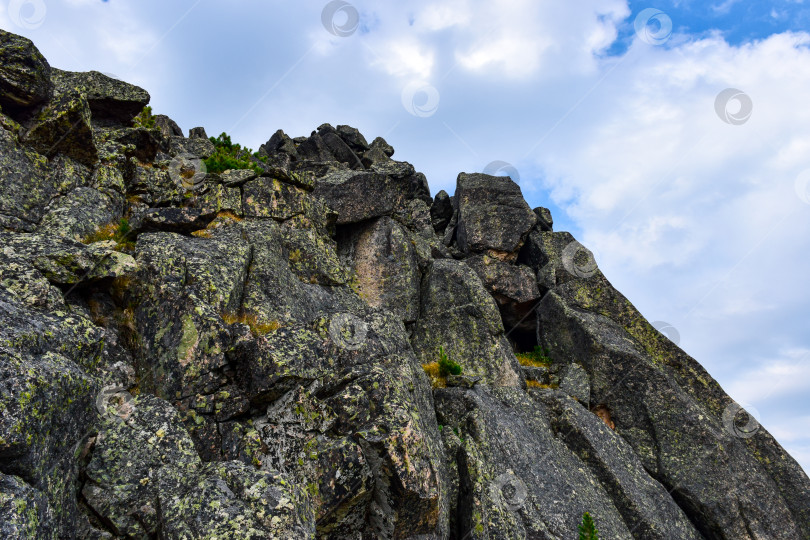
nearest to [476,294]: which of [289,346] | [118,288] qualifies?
[289,346]

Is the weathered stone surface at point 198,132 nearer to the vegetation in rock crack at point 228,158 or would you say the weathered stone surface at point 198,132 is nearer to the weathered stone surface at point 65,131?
the vegetation in rock crack at point 228,158

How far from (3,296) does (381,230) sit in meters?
22.1

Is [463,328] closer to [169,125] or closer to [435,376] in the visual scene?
[435,376]

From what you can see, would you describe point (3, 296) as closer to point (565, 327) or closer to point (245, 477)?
point (245, 477)

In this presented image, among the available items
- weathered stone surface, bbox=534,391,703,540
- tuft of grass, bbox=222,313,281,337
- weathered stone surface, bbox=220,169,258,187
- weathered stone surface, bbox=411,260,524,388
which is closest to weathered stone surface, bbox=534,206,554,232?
weathered stone surface, bbox=411,260,524,388

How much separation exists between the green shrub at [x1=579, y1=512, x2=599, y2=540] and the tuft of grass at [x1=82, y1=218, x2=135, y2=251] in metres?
19.3

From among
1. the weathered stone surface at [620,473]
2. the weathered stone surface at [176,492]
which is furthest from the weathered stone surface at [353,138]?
the weathered stone surface at [176,492]

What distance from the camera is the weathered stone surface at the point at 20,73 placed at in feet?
60.3

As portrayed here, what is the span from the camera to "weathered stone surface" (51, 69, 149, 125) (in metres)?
25.8

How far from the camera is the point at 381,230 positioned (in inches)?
1246

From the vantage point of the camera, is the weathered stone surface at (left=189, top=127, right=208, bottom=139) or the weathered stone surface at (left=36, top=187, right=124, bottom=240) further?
the weathered stone surface at (left=189, top=127, right=208, bottom=139)

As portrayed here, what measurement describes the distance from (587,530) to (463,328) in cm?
1265

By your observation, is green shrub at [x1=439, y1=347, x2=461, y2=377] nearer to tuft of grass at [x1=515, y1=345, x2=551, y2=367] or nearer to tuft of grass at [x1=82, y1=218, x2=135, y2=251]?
tuft of grass at [x1=515, y1=345, x2=551, y2=367]

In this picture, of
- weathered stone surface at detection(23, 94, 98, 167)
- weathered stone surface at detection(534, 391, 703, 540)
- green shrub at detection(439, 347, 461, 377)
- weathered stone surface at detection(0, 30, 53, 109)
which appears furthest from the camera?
green shrub at detection(439, 347, 461, 377)
